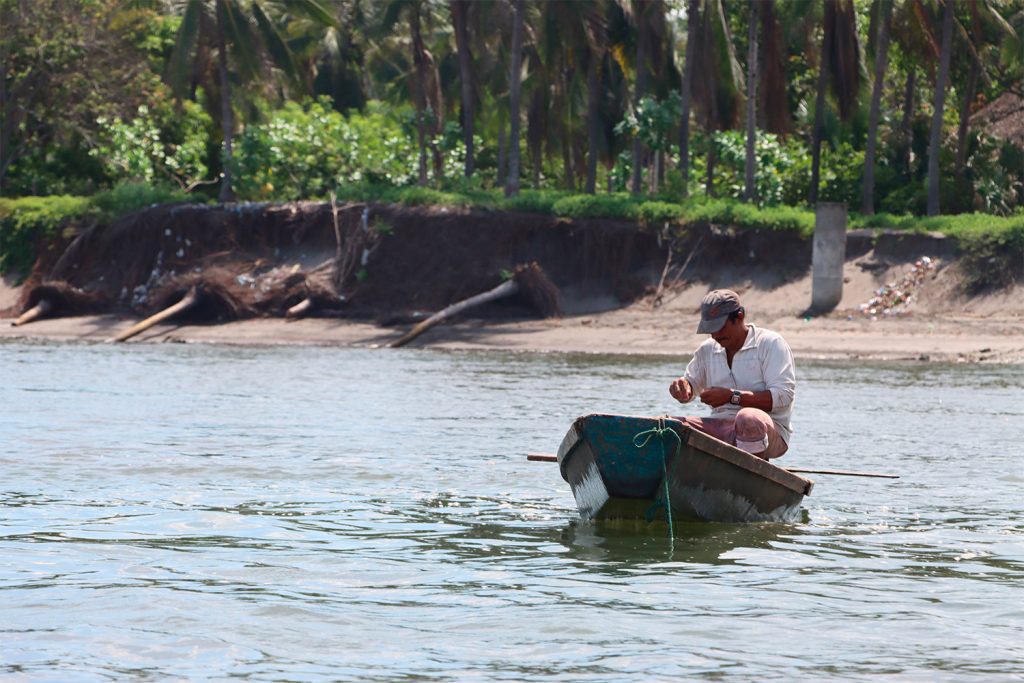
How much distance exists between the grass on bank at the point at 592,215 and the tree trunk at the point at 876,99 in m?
0.75

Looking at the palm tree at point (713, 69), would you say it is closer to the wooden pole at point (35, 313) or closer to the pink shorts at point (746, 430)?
the wooden pole at point (35, 313)

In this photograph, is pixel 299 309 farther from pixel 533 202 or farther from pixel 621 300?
pixel 621 300

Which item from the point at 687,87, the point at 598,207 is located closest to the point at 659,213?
the point at 598,207

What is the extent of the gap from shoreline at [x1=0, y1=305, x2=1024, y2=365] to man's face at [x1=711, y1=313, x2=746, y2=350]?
1784 centimetres

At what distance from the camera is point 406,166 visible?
140 feet

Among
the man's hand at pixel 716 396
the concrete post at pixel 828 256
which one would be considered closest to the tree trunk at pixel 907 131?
the concrete post at pixel 828 256

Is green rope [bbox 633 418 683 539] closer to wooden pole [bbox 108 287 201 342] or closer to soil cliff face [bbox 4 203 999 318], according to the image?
soil cliff face [bbox 4 203 999 318]

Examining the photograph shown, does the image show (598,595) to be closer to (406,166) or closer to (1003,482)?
(1003,482)

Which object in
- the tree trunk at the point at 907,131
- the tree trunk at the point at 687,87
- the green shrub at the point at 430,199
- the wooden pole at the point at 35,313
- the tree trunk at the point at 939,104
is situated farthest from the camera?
the tree trunk at the point at 907,131

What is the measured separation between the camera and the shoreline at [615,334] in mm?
27984

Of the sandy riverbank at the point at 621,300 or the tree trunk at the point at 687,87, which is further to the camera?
the tree trunk at the point at 687,87

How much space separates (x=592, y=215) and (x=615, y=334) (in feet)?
16.3

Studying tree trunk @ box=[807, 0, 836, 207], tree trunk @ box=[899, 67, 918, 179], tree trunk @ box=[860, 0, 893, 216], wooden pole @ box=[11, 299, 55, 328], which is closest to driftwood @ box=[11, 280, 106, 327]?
wooden pole @ box=[11, 299, 55, 328]

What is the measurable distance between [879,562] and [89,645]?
4667mm
